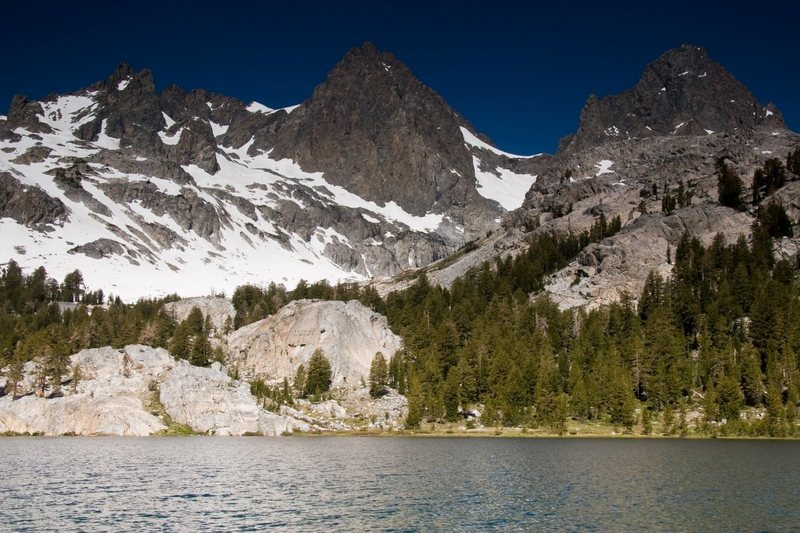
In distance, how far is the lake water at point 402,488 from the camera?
41.3m

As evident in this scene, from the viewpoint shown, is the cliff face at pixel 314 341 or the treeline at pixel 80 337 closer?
the treeline at pixel 80 337

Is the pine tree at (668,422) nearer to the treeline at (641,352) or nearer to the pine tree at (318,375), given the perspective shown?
the treeline at (641,352)

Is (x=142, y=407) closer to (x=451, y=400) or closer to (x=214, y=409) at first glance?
(x=214, y=409)

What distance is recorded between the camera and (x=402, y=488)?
54219 mm

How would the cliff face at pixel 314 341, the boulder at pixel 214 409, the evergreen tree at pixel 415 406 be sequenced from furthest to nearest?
the cliff face at pixel 314 341 < the evergreen tree at pixel 415 406 < the boulder at pixel 214 409

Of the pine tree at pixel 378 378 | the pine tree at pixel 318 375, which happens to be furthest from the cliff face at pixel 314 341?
the pine tree at pixel 378 378

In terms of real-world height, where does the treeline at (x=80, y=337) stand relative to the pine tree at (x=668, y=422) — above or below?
above

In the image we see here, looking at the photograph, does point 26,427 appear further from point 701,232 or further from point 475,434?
point 701,232

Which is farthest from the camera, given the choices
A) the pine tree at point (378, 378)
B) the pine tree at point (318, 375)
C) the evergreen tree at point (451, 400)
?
the pine tree at point (318, 375)

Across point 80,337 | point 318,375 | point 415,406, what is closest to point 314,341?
point 318,375

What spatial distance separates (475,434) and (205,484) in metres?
65.9

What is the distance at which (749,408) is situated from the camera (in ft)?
368

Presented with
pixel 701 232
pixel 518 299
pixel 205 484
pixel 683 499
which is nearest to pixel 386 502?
pixel 205 484

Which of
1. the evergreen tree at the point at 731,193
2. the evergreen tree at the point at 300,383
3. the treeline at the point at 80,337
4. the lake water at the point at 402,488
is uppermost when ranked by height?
the evergreen tree at the point at 731,193
